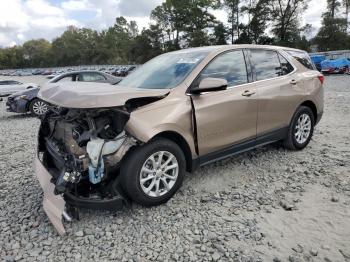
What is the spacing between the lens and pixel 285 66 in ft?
16.9

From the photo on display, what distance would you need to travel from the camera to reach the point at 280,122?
496cm

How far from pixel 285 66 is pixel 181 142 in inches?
93.5

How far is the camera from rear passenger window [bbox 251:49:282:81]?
4676 millimetres

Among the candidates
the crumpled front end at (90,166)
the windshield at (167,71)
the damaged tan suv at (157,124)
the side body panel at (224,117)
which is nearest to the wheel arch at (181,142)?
the damaged tan suv at (157,124)

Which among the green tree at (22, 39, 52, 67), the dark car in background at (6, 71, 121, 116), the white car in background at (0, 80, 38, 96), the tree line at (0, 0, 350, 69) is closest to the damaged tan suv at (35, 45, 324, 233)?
the dark car in background at (6, 71, 121, 116)

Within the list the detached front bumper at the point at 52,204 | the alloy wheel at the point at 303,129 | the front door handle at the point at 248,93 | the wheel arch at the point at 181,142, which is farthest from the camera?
the alloy wheel at the point at 303,129

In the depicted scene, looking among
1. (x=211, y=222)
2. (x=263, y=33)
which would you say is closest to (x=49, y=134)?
(x=211, y=222)

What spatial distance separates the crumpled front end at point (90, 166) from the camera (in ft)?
10.8

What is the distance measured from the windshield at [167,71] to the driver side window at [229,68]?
167 millimetres

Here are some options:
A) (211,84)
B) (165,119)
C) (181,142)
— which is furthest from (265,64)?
(165,119)

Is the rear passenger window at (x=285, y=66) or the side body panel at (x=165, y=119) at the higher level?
the rear passenger window at (x=285, y=66)

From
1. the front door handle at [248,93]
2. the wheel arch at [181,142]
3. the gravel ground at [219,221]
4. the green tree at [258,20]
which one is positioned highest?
the green tree at [258,20]

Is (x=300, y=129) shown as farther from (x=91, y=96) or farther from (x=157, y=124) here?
(x=91, y=96)

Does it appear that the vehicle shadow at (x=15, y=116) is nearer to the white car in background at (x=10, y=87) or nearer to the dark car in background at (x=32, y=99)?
the dark car in background at (x=32, y=99)
